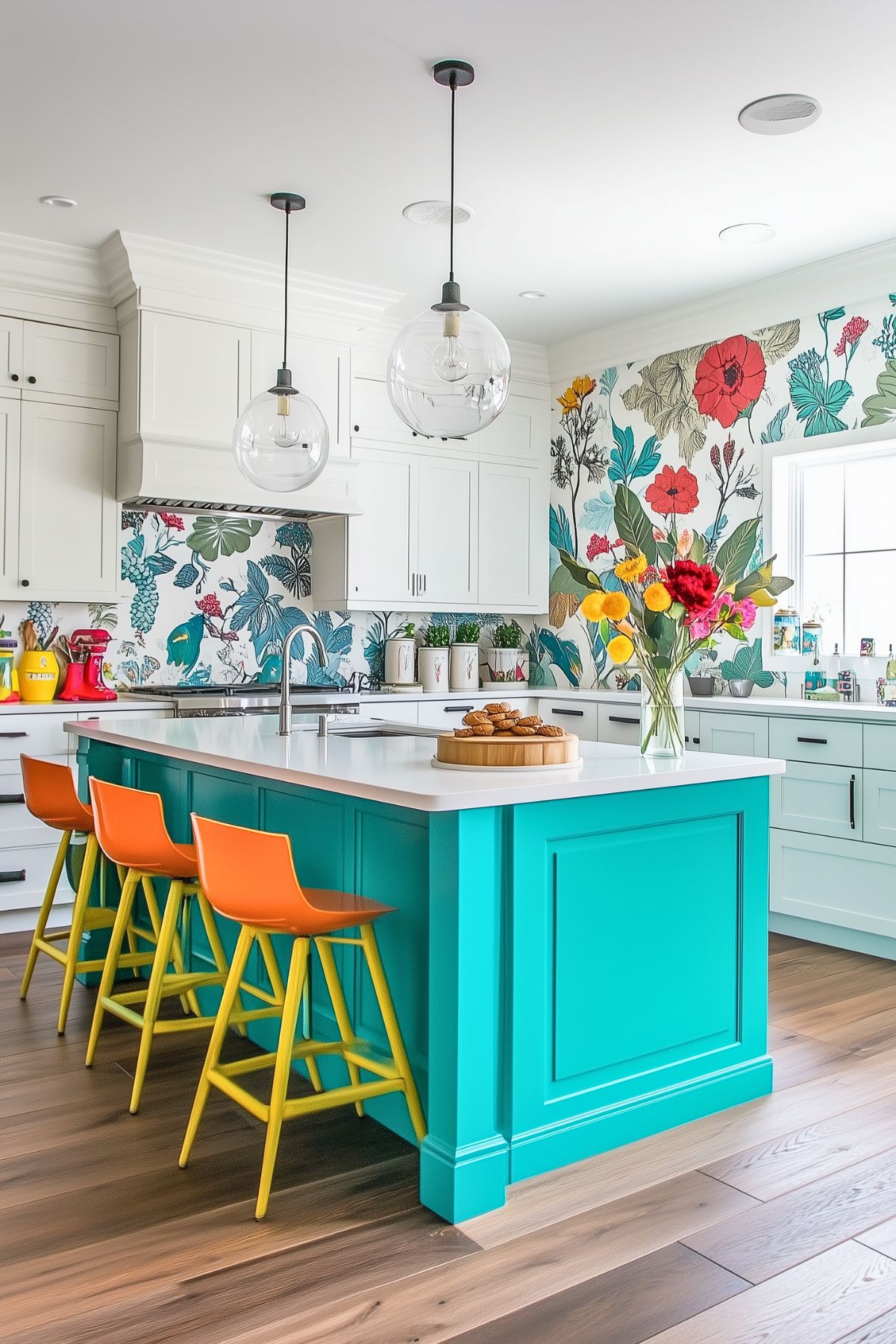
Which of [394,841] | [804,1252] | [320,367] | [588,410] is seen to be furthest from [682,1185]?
[588,410]

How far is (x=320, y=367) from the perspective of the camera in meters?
5.03

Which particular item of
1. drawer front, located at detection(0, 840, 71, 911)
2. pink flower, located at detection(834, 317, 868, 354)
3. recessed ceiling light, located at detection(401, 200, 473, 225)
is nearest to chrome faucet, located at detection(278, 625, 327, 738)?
drawer front, located at detection(0, 840, 71, 911)

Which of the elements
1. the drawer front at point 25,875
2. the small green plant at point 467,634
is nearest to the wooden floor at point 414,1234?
the drawer front at point 25,875

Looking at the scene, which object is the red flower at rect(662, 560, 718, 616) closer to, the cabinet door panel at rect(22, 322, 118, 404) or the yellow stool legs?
the yellow stool legs

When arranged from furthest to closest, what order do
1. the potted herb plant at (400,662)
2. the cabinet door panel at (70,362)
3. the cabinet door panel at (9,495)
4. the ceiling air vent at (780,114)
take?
1. the potted herb plant at (400,662)
2. the cabinet door panel at (70,362)
3. the cabinet door panel at (9,495)
4. the ceiling air vent at (780,114)

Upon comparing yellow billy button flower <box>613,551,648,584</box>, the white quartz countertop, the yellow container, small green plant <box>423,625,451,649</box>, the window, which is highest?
the window

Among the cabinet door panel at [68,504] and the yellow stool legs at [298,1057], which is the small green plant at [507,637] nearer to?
the cabinet door panel at [68,504]

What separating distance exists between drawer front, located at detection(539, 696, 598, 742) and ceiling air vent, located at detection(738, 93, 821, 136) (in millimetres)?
2648

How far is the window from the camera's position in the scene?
4.61 m

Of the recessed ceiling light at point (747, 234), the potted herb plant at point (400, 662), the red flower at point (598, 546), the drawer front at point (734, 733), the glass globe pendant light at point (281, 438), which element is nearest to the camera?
the glass globe pendant light at point (281, 438)

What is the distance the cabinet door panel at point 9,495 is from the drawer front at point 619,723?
2698 millimetres

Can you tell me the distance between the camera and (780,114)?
332cm

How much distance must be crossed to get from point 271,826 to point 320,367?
2.79 metres

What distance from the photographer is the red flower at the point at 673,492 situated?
5.34 m
